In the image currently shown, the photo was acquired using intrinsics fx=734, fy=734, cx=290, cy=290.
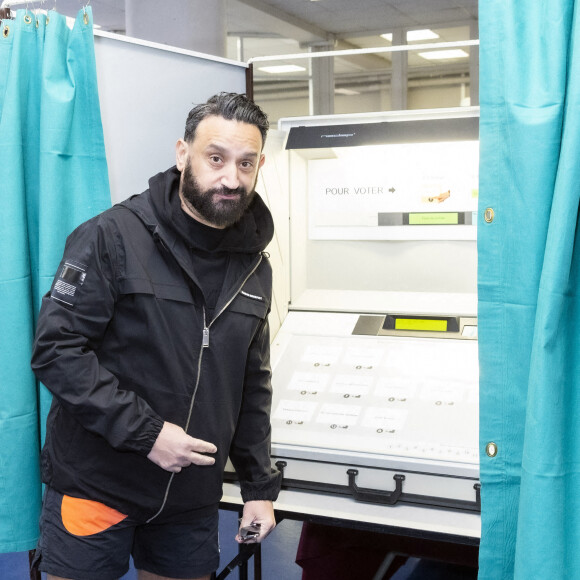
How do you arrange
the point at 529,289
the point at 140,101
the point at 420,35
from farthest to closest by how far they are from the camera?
the point at 420,35 < the point at 140,101 < the point at 529,289

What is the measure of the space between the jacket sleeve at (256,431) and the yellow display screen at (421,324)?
1.97 feet

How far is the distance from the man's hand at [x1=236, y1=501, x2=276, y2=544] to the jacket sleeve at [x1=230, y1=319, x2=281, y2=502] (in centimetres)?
2

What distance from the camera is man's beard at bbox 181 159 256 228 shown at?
1.52 meters

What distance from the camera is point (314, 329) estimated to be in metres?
2.25

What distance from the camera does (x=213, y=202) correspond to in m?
1.52

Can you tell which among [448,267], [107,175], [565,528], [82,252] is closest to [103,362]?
[82,252]

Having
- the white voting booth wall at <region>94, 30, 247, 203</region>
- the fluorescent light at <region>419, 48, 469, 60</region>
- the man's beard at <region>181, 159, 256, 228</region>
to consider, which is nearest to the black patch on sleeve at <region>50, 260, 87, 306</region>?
the man's beard at <region>181, 159, 256, 228</region>

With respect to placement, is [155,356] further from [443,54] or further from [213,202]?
[443,54]

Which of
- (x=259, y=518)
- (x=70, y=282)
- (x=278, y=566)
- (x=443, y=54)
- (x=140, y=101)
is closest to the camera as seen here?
(x=70, y=282)

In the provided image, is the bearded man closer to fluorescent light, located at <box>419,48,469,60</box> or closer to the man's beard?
the man's beard

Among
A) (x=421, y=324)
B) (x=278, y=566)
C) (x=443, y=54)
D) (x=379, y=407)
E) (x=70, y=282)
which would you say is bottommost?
(x=278, y=566)

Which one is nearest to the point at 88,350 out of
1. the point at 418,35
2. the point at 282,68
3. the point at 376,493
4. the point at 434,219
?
the point at 376,493

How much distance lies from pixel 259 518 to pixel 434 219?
1.07 meters

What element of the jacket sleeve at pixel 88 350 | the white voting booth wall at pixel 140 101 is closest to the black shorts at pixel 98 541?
the jacket sleeve at pixel 88 350
